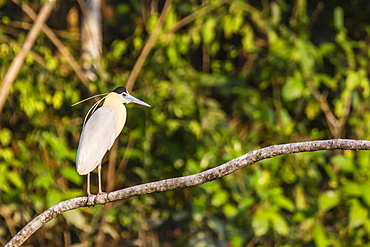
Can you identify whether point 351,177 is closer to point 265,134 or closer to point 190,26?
point 265,134

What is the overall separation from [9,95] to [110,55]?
2.26 ft

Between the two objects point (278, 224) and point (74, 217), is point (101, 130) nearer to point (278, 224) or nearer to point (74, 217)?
point (74, 217)

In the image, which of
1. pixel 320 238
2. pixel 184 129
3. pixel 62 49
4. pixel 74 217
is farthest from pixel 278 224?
pixel 62 49

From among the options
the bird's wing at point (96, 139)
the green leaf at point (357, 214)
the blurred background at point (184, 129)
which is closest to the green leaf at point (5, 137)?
the blurred background at point (184, 129)

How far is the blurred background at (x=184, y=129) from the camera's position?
3699 millimetres

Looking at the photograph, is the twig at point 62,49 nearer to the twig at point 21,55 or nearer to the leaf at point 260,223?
the twig at point 21,55

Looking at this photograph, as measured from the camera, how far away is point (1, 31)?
12.2 ft

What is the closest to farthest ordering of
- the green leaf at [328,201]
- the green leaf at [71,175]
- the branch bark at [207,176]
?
A: 1. the branch bark at [207,176]
2. the green leaf at [71,175]
3. the green leaf at [328,201]

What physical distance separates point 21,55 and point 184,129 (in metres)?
1.07

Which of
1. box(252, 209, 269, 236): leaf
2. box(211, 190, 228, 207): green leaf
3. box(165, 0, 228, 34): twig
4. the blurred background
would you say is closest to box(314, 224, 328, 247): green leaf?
the blurred background

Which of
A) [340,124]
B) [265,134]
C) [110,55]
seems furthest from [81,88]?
[340,124]

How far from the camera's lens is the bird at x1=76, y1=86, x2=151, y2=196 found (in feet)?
6.29

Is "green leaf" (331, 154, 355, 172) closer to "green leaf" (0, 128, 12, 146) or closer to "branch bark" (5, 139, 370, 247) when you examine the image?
"green leaf" (0, 128, 12, 146)

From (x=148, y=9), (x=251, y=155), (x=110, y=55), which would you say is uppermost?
(x=148, y=9)
